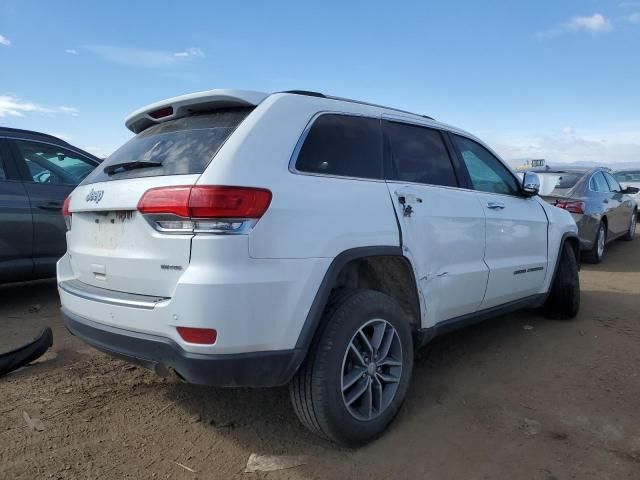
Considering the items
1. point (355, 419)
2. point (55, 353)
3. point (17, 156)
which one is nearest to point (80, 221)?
point (55, 353)

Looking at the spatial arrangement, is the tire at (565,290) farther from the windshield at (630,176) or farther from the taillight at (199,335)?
the windshield at (630,176)

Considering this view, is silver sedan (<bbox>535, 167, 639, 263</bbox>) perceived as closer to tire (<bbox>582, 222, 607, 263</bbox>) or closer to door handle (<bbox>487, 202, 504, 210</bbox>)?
tire (<bbox>582, 222, 607, 263</bbox>)

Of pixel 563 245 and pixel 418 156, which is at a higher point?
pixel 418 156

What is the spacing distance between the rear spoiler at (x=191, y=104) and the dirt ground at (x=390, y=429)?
1.72 metres

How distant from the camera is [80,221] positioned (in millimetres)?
2896

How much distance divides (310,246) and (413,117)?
62.5 inches

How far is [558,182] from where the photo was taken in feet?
26.6

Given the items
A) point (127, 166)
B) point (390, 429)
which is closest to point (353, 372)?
point (390, 429)

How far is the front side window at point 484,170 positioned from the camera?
386 centimetres

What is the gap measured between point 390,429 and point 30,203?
4060 millimetres

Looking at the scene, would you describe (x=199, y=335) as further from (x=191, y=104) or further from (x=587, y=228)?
(x=587, y=228)

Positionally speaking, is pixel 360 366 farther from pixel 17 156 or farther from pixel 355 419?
pixel 17 156

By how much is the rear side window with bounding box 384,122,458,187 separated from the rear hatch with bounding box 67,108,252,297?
103cm

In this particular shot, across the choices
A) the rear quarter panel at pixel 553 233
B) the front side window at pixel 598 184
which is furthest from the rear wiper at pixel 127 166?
the front side window at pixel 598 184
